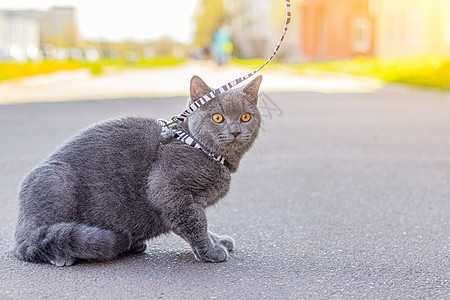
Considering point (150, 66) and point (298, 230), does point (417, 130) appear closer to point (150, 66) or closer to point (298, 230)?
point (298, 230)

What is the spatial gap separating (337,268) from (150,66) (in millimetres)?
32435

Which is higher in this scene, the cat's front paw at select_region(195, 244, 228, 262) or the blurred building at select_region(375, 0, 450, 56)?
the blurred building at select_region(375, 0, 450, 56)

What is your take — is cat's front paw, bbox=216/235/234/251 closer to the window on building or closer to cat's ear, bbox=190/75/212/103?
cat's ear, bbox=190/75/212/103

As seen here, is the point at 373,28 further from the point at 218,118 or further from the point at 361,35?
the point at 218,118

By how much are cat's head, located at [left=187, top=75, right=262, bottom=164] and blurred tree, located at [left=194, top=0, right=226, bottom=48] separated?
60.3 meters

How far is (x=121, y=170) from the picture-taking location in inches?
113

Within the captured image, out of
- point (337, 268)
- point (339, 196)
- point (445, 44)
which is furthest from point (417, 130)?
point (445, 44)

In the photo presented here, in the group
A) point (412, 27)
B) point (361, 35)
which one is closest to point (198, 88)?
point (412, 27)

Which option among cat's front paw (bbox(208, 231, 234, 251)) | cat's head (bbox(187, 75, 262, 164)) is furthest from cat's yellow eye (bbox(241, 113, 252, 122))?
cat's front paw (bbox(208, 231, 234, 251))

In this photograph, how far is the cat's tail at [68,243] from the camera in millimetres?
2723

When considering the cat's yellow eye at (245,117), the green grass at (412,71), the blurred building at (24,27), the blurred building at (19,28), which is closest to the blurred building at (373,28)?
the green grass at (412,71)

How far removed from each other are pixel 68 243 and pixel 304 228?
1560 millimetres

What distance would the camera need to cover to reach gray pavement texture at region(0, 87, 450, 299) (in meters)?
2.61

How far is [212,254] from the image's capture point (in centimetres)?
294
